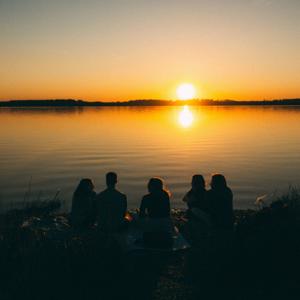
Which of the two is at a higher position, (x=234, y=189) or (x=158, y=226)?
(x=158, y=226)

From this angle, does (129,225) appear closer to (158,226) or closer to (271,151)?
(158,226)

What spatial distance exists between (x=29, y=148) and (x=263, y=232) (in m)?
32.6

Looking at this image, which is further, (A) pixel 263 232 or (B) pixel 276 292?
(A) pixel 263 232

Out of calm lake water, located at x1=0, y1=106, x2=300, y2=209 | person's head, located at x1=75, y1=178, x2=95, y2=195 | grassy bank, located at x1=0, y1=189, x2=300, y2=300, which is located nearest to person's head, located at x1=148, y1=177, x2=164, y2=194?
grassy bank, located at x1=0, y1=189, x2=300, y2=300

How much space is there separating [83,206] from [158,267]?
307 cm

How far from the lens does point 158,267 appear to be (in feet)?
26.3

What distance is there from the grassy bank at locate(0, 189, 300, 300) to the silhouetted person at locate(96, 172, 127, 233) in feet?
1.80


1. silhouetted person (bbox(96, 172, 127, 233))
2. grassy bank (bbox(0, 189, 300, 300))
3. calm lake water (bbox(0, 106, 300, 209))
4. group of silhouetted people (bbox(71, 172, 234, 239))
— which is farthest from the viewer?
calm lake water (bbox(0, 106, 300, 209))

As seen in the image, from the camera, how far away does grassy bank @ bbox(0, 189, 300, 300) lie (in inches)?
267

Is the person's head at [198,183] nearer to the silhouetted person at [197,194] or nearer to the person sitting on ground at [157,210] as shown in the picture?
the silhouetted person at [197,194]

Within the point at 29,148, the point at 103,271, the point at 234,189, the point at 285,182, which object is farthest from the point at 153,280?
the point at 29,148

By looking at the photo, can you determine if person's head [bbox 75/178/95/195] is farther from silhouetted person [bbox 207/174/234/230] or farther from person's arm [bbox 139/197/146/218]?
silhouetted person [bbox 207/174/234/230]

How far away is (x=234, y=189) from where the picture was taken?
68.4ft

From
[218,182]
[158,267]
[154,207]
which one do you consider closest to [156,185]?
[154,207]
